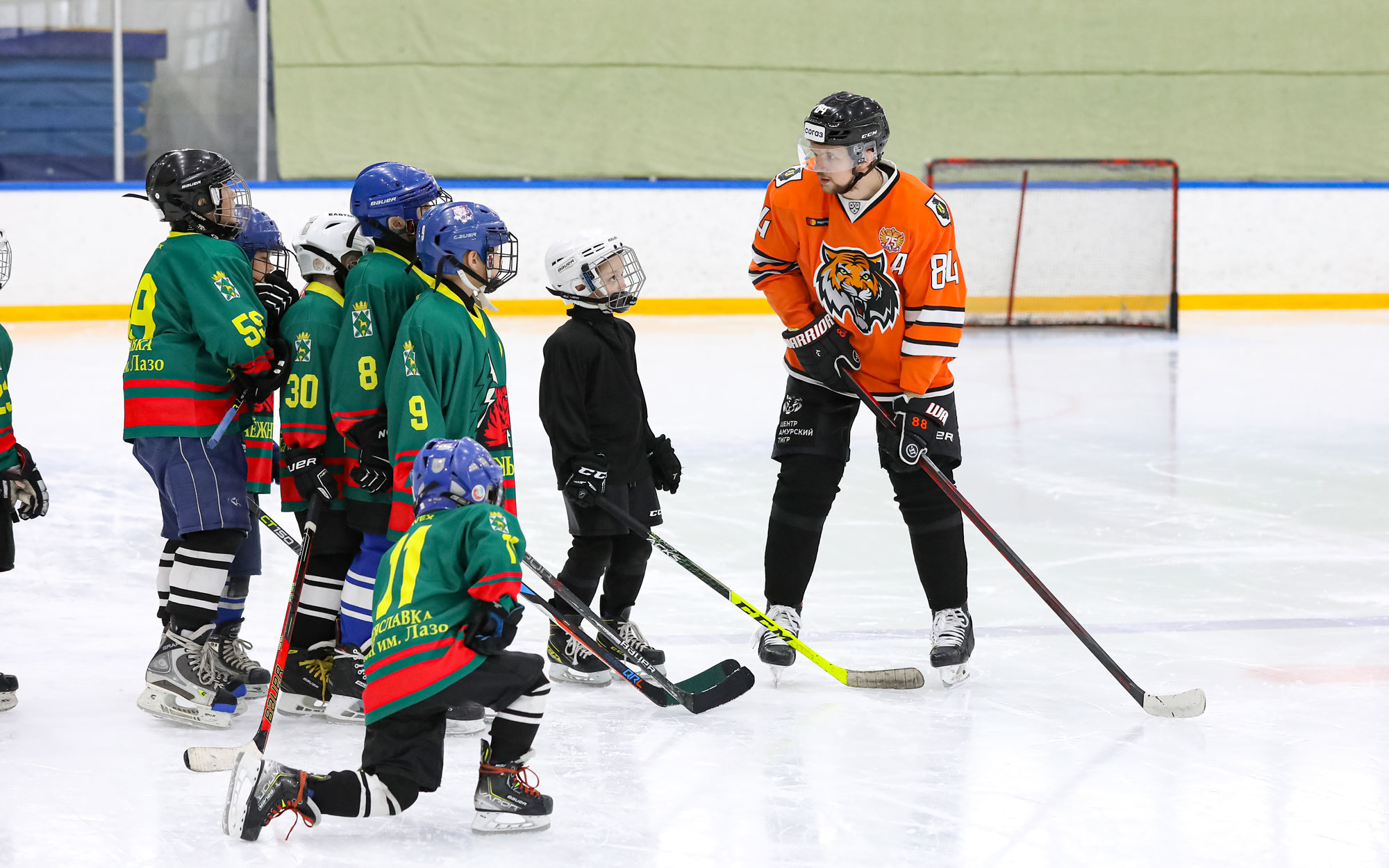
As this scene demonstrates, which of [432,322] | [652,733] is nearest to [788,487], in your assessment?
[652,733]

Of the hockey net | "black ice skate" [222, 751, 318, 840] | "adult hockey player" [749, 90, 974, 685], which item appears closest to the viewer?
"black ice skate" [222, 751, 318, 840]

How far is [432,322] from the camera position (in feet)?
8.64

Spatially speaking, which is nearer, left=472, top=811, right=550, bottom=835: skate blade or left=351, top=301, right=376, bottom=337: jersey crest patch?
left=472, top=811, right=550, bottom=835: skate blade

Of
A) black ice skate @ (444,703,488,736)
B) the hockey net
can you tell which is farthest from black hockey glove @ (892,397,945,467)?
the hockey net

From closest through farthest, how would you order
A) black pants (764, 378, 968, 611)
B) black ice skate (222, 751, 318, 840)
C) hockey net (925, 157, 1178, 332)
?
black ice skate (222, 751, 318, 840)
black pants (764, 378, 968, 611)
hockey net (925, 157, 1178, 332)

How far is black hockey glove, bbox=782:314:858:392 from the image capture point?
3172mm

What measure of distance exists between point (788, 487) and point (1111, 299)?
8.82 meters

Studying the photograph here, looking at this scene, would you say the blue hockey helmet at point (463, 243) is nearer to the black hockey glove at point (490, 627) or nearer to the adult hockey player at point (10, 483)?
the black hockey glove at point (490, 627)

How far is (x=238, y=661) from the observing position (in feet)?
9.96

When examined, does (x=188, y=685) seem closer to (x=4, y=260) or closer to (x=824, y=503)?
(x=4, y=260)

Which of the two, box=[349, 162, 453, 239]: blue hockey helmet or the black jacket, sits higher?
box=[349, 162, 453, 239]: blue hockey helmet

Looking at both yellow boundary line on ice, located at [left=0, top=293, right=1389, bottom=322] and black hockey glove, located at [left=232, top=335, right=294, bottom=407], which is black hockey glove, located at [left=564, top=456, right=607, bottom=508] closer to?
black hockey glove, located at [left=232, top=335, right=294, bottom=407]

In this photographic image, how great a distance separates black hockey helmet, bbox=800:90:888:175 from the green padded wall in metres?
8.76

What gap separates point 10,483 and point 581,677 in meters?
1.18
